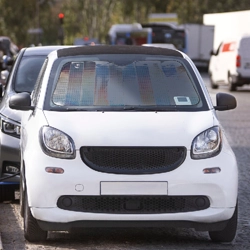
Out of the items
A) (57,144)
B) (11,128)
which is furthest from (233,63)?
(57,144)

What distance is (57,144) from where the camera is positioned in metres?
7.86

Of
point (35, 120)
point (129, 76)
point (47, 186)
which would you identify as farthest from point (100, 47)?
point (47, 186)

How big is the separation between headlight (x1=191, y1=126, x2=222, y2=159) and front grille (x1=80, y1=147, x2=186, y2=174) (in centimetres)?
12

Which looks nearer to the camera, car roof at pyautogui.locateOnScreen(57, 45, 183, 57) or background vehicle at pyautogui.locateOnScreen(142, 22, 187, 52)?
car roof at pyautogui.locateOnScreen(57, 45, 183, 57)

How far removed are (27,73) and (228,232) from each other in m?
5.29

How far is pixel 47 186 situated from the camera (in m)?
7.80

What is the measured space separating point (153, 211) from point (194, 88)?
4.19 ft

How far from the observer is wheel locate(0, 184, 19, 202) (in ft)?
34.2

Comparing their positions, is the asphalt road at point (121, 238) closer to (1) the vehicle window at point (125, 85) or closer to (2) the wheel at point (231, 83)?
(1) the vehicle window at point (125, 85)

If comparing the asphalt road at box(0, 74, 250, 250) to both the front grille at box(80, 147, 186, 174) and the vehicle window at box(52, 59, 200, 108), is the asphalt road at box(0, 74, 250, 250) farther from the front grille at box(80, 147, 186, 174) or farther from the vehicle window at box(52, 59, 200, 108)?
the vehicle window at box(52, 59, 200, 108)

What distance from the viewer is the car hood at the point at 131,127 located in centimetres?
782

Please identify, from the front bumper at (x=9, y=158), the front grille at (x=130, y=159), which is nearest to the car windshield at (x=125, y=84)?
the front grille at (x=130, y=159)

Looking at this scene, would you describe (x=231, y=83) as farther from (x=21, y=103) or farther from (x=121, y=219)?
(x=121, y=219)

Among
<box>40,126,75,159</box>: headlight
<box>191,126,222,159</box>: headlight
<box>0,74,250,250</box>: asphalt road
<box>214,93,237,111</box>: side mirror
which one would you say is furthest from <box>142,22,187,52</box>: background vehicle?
<box>40,126,75,159</box>: headlight
